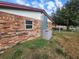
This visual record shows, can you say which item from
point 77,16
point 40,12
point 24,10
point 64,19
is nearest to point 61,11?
point 64,19

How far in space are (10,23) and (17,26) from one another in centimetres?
87

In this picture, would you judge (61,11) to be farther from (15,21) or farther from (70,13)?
(15,21)

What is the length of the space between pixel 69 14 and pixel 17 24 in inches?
973

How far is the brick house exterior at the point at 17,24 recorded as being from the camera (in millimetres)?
9281

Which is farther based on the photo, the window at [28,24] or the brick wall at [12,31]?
the window at [28,24]

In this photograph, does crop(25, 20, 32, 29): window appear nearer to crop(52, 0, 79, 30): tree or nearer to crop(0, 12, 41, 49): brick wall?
crop(0, 12, 41, 49): brick wall

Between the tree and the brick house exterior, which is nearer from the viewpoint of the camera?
the brick house exterior

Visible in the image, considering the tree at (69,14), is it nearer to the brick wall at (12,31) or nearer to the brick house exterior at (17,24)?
the brick house exterior at (17,24)

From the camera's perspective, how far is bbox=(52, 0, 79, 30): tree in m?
32.5

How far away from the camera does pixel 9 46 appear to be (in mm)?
9695

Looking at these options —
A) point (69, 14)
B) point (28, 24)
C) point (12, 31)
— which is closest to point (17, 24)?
point (12, 31)

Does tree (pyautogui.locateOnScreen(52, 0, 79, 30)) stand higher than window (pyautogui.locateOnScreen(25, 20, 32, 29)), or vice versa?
tree (pyautogui.locateOnScreen(52, 0, 79, 30))

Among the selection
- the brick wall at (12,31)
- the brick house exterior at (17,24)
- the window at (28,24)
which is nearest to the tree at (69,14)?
the brick house exterior at (17,24)

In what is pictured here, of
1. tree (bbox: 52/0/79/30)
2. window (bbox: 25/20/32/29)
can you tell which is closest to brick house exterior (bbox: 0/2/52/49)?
window (bbox: 25/20/32/29)
